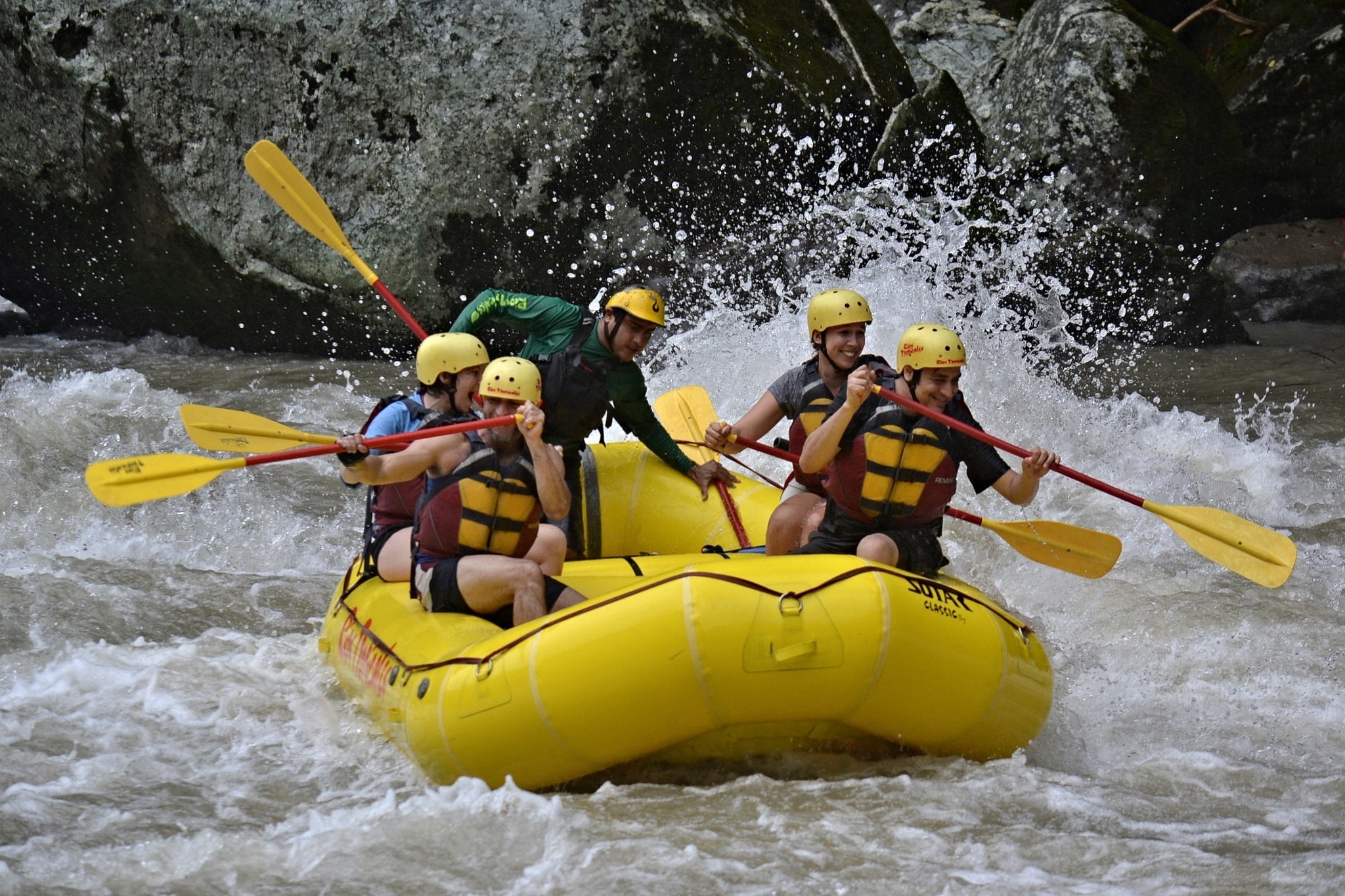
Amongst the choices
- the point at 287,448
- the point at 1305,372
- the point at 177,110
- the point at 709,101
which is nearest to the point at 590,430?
the point at 287,448

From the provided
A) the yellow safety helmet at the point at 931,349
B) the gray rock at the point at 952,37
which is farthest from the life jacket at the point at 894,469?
the gray rock at the point at 952,37

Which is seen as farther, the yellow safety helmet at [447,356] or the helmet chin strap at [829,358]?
the helmet chin strap at [829,358]

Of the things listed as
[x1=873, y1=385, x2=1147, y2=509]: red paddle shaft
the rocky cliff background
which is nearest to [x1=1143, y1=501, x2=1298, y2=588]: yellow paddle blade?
[x1=873, y1=385, x2=1147, y2=509]: red paddle shaft

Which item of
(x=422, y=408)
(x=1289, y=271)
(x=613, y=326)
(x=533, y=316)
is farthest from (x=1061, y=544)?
(x=1289, y=271)

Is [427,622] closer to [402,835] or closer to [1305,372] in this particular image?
[402,835]

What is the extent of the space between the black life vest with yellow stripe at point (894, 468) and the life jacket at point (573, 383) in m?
0.99

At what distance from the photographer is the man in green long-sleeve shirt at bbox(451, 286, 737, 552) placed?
4383mm

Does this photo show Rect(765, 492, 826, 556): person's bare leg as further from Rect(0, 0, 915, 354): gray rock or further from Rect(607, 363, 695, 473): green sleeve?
Rect(0, 0, 915, 354): gray rock

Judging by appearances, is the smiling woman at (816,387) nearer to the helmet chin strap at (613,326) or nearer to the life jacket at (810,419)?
the life jacket at (810,419)

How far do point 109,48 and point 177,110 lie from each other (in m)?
0.53

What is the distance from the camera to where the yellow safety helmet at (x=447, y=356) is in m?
4.00

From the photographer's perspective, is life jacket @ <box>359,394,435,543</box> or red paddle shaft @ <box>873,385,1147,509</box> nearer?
red paddle shaft @ <box>873,385,1147,509</box>

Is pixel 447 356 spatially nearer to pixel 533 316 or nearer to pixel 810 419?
pixel 533 316

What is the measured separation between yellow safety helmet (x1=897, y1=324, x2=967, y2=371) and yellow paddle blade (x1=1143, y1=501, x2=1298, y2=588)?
75cm
